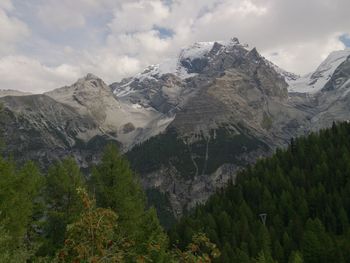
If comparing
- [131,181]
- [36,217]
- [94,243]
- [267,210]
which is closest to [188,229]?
[267,210]

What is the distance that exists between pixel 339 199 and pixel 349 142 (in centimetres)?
4701

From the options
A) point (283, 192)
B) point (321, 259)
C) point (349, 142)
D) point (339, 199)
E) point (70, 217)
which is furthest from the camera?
point (349, 142)

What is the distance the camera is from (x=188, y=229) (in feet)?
349

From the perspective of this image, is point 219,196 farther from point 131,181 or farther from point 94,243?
point 94,243

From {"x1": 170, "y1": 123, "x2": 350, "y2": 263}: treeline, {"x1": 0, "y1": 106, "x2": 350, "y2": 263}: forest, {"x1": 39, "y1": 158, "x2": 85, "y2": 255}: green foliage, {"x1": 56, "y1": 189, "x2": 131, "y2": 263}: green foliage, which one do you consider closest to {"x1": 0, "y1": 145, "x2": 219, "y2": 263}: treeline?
{"x1": 39, "y1": 158, "x2": 85, "y2": 255}: green foliage

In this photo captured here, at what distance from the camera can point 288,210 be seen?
117312 millimetres

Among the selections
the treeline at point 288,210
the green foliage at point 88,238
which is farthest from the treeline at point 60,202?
the treeline at point 288,210

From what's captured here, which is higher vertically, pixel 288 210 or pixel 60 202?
pixel 60 202

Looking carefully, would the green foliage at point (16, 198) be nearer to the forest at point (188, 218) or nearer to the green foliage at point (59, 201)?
the forest at point (188, 218)

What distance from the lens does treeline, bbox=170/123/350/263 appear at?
285 ft

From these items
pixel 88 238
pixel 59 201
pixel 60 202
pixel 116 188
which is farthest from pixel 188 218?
pixel 88 238

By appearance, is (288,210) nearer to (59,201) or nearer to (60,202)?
(60,202)

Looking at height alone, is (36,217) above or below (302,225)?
above

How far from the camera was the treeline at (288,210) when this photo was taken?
86938 mm
